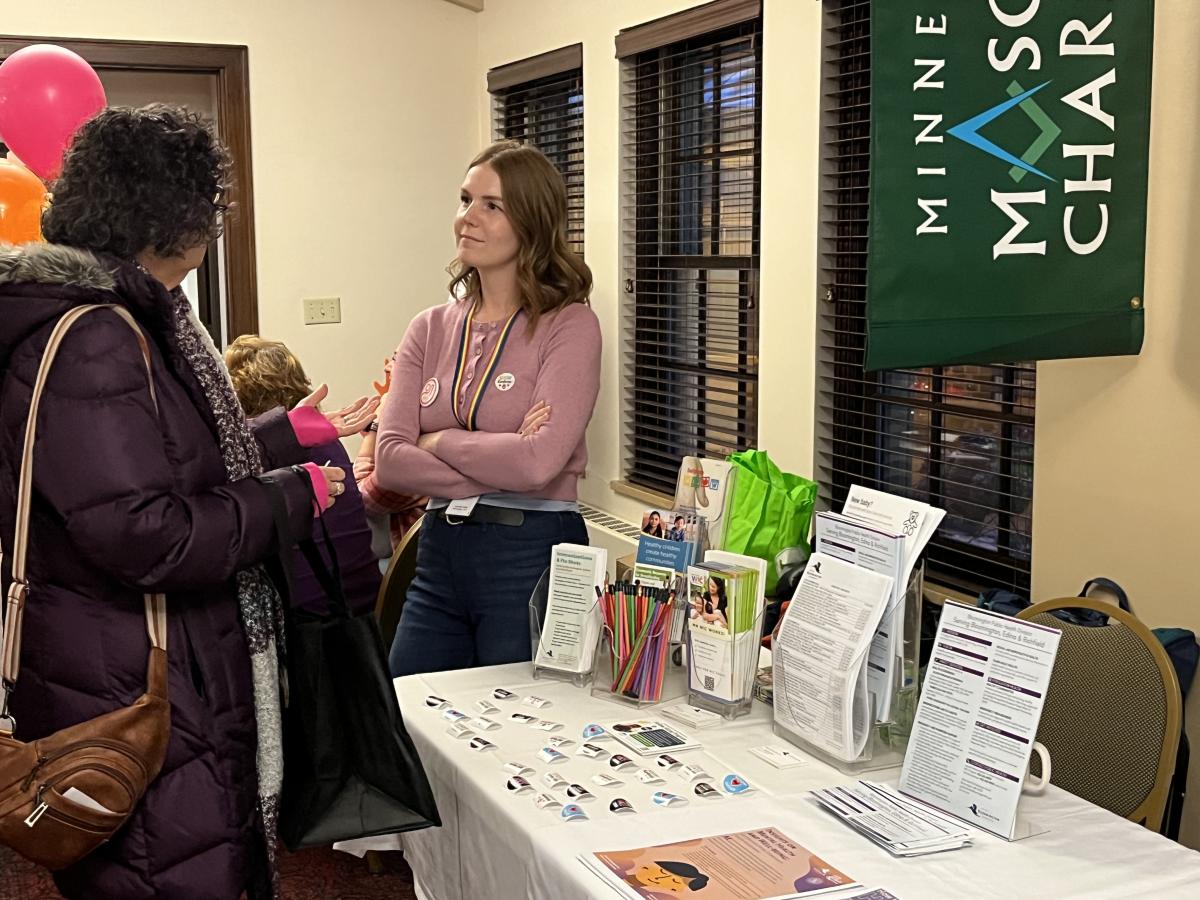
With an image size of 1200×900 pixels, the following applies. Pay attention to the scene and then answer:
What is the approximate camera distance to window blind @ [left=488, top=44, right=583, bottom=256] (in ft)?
15.4

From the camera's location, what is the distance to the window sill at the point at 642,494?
13.6ft

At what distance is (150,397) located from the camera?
1572 mm

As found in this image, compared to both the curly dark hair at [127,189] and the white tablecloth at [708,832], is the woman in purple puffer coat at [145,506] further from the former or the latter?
the white tablecloth at [708,832]

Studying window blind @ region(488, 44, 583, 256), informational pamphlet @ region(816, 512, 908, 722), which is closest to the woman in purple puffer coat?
informational pamphlet @ region(816, 512, 908, 722)

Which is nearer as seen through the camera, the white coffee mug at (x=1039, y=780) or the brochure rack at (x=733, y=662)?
the white coffee mug at (x=1039, y=780)

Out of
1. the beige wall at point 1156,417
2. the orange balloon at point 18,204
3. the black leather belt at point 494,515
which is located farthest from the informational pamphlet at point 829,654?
the orange balloon at point 18,204

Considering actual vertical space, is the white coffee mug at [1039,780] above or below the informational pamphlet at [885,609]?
below

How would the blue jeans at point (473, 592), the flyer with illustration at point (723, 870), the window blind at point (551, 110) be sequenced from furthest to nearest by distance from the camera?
the window blind at point (551, 110), the blue jeans at point (473, 592), the flyer with illustration at point (723, 870)

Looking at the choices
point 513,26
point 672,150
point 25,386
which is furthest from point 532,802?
point 513,26

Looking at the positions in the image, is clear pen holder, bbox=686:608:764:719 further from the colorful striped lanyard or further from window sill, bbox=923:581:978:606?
window sill, bbox=923:581:978:606

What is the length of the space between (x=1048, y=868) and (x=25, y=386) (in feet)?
4.22

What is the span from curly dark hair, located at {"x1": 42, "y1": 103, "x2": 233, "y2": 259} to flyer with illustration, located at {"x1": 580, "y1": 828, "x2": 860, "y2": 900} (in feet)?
3.00

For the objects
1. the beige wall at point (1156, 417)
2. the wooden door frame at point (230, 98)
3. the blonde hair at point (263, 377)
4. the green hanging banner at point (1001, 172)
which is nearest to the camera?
the green hanging banner at point (1001, 172)

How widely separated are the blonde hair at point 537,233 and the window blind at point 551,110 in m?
1.92
